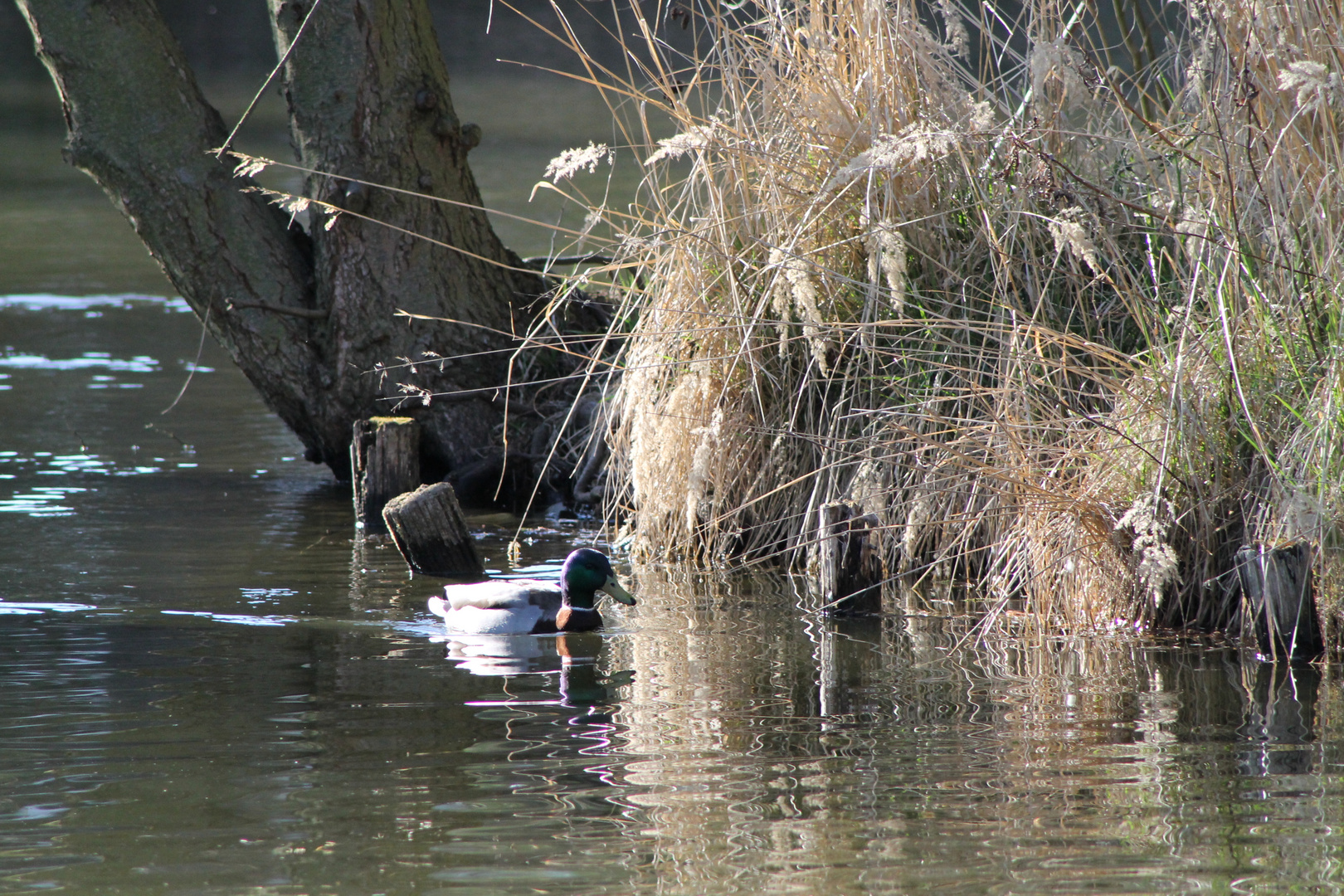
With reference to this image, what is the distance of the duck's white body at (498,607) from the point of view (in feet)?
15.8

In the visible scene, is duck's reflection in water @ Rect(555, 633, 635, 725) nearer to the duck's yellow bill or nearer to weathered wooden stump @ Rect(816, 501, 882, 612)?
the duck's yellow bill

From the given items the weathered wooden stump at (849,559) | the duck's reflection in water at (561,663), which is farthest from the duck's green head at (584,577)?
the weathered wooden stump at (849,559)

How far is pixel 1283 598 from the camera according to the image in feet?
13.4

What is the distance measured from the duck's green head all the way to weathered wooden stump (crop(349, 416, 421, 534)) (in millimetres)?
1752

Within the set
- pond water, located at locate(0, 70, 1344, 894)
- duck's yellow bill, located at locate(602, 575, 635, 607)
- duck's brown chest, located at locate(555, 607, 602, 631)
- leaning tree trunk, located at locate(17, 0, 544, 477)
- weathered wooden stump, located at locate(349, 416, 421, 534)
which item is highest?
leaning tree trunk, located at locate(17, 0, 544, 477)

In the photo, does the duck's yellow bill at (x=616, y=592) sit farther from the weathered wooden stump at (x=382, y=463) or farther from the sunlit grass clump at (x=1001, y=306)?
the weathered wooden stump at (x=382, y=463)

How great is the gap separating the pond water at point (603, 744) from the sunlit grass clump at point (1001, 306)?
37cm

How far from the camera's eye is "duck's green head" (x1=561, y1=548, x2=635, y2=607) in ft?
16.3

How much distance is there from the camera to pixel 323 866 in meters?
2.79

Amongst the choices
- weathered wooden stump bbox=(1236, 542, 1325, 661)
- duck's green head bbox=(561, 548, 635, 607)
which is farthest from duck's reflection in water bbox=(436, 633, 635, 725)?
weathered wooden stump bbox=(1236, 542, 1325, 661)

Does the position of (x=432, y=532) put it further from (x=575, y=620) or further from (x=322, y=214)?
(x=322, y=214)

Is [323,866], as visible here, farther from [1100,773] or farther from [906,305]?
[906,305]

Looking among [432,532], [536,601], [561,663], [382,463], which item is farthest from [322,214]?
[561,663]

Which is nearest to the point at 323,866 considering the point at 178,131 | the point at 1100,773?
the point at 1100,773
